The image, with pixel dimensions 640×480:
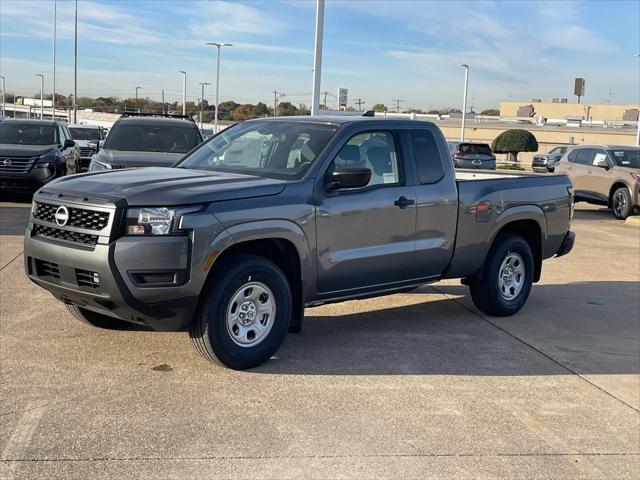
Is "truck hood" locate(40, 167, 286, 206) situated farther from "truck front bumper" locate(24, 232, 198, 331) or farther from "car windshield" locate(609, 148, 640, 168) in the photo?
"car windshield" locate(609, 148, 640, 168)

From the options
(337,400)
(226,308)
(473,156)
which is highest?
(473,156)

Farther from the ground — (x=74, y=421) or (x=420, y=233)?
(x=420, y=233)

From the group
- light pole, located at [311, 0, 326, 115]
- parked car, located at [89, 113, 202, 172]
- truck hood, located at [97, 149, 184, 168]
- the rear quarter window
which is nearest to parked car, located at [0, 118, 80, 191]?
parked car, located at [89, 113, 202, 172]

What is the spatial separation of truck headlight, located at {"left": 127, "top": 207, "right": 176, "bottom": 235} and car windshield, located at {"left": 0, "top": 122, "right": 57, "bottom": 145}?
480 inches

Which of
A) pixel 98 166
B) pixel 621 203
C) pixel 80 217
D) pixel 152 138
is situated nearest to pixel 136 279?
pixel 80 217

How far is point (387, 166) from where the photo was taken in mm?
6676

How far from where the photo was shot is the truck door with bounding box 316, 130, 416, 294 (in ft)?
19.8

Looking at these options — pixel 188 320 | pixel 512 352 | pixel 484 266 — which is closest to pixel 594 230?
pixel 484 266

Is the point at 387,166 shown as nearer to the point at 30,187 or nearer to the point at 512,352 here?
the point at 512,352

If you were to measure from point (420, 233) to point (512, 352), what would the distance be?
4.31 feet

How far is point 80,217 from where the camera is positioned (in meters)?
5.29

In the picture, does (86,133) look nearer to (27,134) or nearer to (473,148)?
(27,134)

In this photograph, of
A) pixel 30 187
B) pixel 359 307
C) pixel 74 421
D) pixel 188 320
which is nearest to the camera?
pixel 74 421

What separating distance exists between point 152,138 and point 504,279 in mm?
7185
